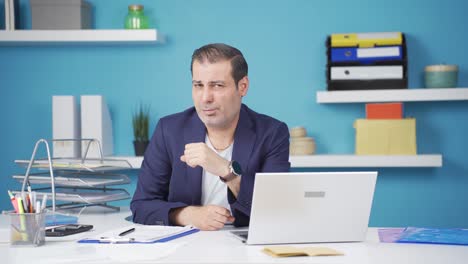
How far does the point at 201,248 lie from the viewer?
1.97 metres

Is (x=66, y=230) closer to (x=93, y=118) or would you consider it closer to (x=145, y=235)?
(x=145, y=235)

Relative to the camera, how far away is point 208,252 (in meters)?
1.91

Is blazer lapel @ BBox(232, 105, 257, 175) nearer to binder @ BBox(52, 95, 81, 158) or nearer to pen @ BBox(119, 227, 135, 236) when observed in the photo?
pen @ BBox(119, 227, 135, 236)

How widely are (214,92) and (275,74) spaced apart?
1514 mm

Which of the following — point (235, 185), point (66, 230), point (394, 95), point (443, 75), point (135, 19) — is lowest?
point (66, 230)

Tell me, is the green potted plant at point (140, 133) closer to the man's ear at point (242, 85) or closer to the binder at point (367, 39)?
the binder at point (367, 39)

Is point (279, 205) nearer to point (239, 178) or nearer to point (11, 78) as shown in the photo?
point (239, 178)

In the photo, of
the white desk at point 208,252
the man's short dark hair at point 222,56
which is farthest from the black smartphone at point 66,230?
the man's short dark hair at point 222,56

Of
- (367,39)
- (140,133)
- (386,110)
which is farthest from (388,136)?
(140,133)

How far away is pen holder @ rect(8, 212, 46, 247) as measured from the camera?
6.71ft

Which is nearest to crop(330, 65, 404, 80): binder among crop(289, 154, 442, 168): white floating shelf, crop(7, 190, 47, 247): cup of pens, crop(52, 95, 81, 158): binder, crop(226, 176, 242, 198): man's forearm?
crop(289, 154, 442, 168): white floating shelf

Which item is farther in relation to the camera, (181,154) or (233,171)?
(181,154)

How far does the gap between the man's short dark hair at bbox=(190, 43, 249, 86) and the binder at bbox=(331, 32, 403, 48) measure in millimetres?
1285

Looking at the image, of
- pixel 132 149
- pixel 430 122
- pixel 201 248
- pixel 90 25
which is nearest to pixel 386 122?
pixel 430 122
